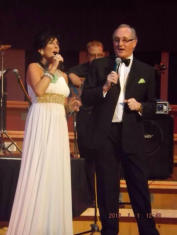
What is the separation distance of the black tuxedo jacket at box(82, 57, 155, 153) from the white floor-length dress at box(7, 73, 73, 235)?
31 centimetres

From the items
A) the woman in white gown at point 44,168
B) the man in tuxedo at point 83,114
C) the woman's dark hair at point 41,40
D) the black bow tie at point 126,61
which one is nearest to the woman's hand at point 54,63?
the woman in white gown at point 44,168

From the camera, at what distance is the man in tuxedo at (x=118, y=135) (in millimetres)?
2865

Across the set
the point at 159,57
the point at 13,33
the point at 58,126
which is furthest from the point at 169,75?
the point at 58,126

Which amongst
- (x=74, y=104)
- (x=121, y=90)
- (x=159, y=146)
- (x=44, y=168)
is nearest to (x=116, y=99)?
(x=121, y=90)

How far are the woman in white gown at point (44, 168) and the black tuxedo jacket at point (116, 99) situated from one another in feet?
0.99

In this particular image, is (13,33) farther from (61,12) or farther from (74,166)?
(74,166)

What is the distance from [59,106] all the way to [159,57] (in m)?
4.50

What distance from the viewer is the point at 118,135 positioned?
291 cm

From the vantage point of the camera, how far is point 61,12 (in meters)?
7.23

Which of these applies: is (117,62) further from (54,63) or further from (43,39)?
(43,39)

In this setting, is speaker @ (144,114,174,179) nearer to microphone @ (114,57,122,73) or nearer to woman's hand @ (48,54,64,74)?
woman's hand @ (48,54,64,74)

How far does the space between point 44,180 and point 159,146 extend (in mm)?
1838

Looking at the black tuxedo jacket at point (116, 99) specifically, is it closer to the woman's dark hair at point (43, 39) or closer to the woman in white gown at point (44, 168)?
the woman in white gown at point (44, 168)

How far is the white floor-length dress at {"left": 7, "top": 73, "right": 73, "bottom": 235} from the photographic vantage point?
3.12 meters
